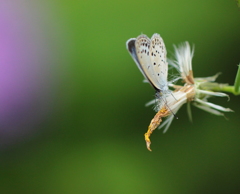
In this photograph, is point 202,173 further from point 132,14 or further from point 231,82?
point 132,14

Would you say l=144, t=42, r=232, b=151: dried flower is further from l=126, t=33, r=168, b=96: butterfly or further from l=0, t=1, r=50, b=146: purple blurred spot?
l=0, t=1, r=50, b=146: purple blurred spot

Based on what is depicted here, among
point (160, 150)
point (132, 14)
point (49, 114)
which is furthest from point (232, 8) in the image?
point (49, 114)

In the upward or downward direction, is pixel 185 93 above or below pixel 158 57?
below

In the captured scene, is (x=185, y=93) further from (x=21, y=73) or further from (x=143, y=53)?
(x=21, y=73)

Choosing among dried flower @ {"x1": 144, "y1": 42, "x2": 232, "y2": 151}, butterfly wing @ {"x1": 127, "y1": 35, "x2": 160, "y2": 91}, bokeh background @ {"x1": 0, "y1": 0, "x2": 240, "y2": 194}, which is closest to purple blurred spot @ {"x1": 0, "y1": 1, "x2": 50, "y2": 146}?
bokeh background @ {"x1": 0, "y1": 0, "x2": 240, "y2": 194}

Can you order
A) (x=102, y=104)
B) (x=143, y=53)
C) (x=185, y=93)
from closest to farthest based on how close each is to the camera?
(x=143, y=53) < (x=185, y=93) < (x=102, y=104)

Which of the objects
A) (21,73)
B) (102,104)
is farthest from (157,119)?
(21,73)

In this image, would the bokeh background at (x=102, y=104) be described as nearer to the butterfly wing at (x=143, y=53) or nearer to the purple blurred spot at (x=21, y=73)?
the purple blurred spot at (x=21, y=73)
